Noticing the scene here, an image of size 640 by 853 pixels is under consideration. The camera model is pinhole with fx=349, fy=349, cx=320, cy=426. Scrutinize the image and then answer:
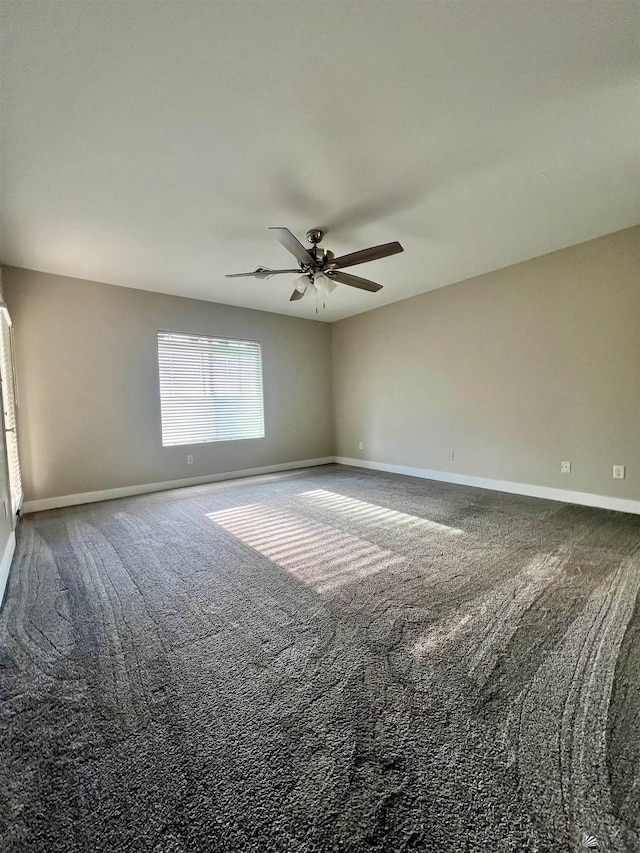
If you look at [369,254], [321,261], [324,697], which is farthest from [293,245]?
[324,697]

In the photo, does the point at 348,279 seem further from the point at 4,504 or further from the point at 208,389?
the point at 4,504

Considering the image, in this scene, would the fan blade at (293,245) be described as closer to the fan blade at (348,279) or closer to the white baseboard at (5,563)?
the fan blade at (348,279)

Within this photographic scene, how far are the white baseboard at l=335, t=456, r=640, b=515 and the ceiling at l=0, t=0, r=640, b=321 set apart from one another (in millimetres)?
2568

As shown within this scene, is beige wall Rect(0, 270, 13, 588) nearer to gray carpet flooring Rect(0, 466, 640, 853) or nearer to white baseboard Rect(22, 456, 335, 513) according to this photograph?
gray carpet flooring Rect(0, 466, 640, 853)

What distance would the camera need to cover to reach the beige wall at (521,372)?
333cm

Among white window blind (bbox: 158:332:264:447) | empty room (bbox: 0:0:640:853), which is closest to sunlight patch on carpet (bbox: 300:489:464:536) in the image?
empty room (bbox: 0:0:640:853)

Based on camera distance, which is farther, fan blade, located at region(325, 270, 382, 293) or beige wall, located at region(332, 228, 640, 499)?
beige wall, located at region(332, 228, 640, 499)

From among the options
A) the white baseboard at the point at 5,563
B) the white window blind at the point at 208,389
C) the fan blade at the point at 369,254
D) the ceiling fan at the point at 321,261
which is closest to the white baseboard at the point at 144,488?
the white window blind at the point at 208,389

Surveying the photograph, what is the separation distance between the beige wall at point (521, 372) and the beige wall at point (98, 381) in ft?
7.40

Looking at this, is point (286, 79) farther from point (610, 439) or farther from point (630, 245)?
point (610, 439)

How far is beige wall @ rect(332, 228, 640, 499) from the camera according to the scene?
10.9 ft

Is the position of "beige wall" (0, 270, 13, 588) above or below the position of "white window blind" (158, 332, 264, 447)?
below

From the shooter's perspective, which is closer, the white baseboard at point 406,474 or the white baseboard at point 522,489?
the white baseboard at point 522,489

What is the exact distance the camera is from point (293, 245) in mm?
2541
